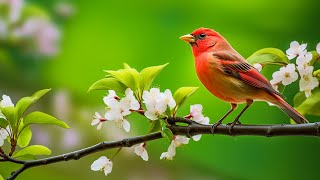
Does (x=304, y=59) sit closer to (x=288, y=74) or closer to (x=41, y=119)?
(x=288, y=74)

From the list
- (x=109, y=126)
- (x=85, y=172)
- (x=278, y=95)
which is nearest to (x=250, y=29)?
(x=109, y=126)

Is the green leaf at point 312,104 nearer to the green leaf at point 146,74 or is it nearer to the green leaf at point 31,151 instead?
the green leaf at point 146,74

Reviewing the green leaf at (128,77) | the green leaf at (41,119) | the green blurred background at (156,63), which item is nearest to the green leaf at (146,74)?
the green leaf at (128,77)

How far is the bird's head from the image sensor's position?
2.55 ft

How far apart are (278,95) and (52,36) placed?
97 cm

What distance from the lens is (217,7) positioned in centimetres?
146

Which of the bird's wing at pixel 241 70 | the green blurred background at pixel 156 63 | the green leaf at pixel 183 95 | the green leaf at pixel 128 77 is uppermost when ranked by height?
the bird's wing at pixel 241 70

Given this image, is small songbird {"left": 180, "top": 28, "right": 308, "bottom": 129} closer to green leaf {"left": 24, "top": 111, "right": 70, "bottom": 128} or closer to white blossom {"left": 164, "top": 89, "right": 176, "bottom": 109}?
white blossom {"left": 164, "top": 89, "right": 176, "bottom": 109}

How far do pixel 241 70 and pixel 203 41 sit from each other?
0.10 meters

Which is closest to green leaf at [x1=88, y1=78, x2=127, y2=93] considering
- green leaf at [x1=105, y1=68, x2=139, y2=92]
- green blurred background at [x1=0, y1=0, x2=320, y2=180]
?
green leaf at [x1=105, y1=68, x2=139, y2=92]

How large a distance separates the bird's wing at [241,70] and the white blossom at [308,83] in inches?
1.2

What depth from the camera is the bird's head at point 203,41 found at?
78 centimetres

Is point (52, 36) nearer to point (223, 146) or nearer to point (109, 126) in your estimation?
point (109, 126)

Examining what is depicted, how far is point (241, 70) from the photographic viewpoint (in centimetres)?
71
